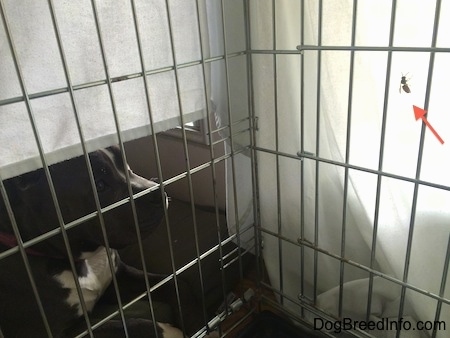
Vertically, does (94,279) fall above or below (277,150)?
below

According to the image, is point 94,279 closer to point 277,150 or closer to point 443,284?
point 277,150

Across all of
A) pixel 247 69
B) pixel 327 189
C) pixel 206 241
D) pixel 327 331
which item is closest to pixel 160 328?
pixel 206 241

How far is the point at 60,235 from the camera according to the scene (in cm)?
79

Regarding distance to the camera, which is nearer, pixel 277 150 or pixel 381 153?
pixel 381 153

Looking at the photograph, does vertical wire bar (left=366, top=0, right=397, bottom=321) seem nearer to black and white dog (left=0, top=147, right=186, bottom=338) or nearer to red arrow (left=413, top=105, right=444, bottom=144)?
red arrow (left=413, top=105, right=444, bottom=144)

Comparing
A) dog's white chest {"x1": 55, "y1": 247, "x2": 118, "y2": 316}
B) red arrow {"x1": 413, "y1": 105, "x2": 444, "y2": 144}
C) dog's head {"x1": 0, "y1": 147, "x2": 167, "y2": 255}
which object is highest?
red arrow {"x1": 413, "y1": 105, "x2": 444, "y2": 144}

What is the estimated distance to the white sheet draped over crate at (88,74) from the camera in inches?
21.9

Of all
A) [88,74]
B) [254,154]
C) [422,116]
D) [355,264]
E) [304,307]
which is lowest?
[304,307]

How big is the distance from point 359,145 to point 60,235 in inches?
24.1

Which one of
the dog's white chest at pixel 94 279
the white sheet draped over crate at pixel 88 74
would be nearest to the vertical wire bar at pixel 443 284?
the white sheet draped over crate at pixel 88 74

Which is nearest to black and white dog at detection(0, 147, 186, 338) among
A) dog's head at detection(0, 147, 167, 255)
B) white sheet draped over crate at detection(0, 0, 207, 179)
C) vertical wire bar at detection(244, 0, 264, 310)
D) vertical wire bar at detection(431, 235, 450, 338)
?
dog's head at detection(0, 147, 167, 255)

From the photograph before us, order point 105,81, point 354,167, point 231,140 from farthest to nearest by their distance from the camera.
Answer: point 231,140, point 354,167, point 105,81

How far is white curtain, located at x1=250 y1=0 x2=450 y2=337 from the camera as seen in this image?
0.67 metres

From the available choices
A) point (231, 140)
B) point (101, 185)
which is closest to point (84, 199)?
point (101, 185)
